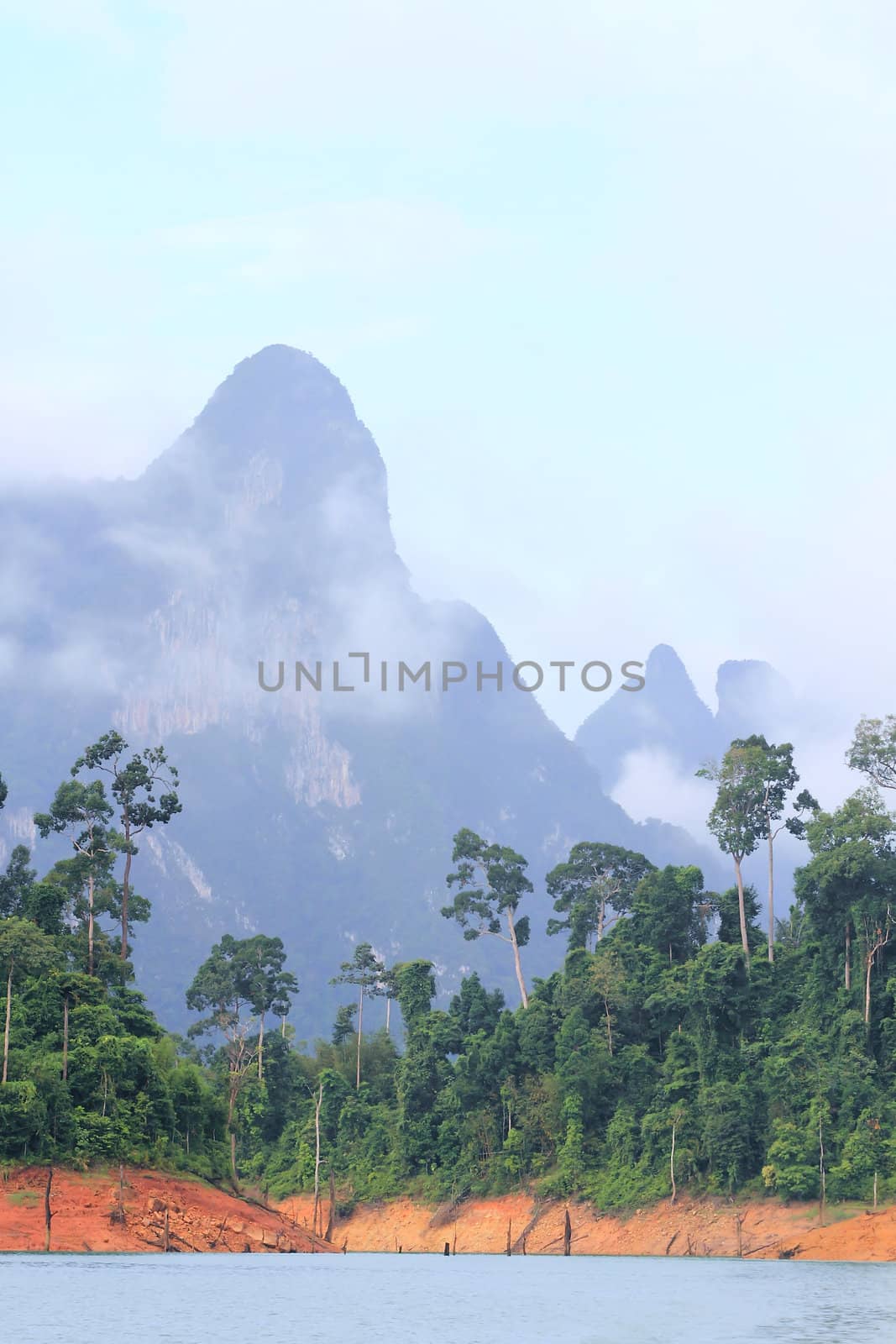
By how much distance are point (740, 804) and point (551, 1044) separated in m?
22.1

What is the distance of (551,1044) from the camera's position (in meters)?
124

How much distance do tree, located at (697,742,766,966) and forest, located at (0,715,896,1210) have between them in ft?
0.61

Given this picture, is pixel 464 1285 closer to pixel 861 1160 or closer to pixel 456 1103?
pixel 861 1160

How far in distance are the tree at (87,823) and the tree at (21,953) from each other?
13762mm

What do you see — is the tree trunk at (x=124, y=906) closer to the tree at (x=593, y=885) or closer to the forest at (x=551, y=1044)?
the forest at (x=551, y=1044)

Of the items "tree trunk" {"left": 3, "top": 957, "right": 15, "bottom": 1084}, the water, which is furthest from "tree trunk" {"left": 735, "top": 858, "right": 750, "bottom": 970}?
"tree trunk" {"left": 3, "top": 957, "right": 15, "bottom": 1084}

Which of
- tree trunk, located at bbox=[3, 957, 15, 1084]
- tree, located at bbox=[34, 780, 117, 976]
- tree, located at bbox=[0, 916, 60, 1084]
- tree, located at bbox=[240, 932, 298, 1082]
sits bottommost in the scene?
tree trunk, located at bbox=[3, 957, 15, 1084]

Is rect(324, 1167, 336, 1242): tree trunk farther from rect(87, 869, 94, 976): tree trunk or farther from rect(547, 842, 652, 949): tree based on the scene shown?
rect(547, 842, 652, 949): tree

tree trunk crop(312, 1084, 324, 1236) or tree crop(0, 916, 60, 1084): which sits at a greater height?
tree crop(0, 916, 60, 1084)

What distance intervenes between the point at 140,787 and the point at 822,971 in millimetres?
45400

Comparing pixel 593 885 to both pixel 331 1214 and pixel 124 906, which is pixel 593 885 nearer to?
pixel 331 1214

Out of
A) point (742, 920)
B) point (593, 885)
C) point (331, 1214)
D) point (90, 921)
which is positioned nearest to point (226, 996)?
point (331, 1214)

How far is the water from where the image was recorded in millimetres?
53000

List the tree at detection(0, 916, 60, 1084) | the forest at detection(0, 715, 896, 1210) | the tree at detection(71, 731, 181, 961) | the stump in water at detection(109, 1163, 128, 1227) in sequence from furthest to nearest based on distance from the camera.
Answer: the tree at detection(71, 731, 181, 961) < the forest at detection(0, 715, 896, 1210) < the tree at detection(0, 916, 60, 1084) < the stump in water at detection(109, 1163, 128, 1227)
